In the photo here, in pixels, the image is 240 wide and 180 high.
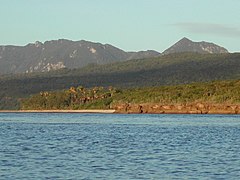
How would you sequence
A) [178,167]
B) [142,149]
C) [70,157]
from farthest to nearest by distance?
[142,149], [70,157], [178,167]

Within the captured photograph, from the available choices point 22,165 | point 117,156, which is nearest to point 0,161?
point 22,165

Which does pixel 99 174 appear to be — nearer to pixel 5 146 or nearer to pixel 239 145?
pixel 5 146

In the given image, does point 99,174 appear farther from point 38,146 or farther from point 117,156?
point 38,146

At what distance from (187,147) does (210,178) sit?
2336 centimetres

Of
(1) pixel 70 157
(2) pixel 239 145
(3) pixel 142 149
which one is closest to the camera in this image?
(1) pixel 70 157

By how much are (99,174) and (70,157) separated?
1043cm

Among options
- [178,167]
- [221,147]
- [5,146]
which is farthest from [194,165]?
[5,146]

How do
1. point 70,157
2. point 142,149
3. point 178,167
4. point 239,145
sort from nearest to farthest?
point 178,167 < point 70,157 < point 142,149 < point 239,145

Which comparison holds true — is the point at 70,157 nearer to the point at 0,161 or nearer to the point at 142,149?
the point at 0,161

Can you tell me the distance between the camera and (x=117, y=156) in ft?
174

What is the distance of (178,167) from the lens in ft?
149

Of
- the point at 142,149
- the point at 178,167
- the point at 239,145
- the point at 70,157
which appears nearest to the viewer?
the point at 178,167

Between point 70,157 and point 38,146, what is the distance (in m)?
11.8

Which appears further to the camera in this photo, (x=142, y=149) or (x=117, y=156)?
(x=142, y=149)
